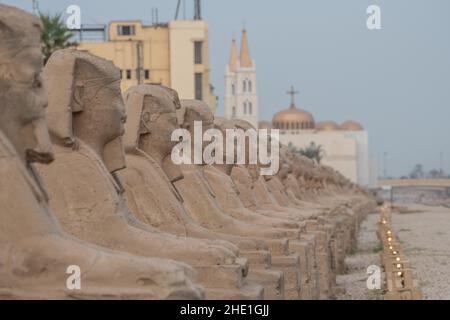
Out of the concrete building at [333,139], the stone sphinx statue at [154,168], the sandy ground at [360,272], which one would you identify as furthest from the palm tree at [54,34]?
the concrete building at [333,139]

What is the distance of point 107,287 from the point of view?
6.14m

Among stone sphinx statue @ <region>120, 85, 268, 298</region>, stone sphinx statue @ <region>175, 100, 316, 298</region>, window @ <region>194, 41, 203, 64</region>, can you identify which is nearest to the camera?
stone sphinx statue @ <region>120, 85, 268, 298</region>

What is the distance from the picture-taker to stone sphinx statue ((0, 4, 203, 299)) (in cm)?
609

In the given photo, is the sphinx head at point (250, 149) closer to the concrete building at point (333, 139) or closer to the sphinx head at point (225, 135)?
the sphinx head at point (225, 135)

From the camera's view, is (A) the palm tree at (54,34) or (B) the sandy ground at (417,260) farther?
(A) the palm tree at (54,34)

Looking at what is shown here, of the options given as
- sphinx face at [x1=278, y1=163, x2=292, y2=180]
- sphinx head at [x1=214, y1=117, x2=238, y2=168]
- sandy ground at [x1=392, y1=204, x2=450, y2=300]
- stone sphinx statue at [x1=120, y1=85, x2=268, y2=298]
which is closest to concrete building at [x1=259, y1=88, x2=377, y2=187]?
sandy ground at [x1=392, y1=204, x2=450, y2=300]

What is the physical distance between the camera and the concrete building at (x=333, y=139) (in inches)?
4409

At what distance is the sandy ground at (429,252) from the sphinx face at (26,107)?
9420 mm

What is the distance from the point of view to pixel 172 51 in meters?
46.7

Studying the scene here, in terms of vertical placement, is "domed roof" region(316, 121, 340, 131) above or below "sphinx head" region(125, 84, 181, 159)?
above

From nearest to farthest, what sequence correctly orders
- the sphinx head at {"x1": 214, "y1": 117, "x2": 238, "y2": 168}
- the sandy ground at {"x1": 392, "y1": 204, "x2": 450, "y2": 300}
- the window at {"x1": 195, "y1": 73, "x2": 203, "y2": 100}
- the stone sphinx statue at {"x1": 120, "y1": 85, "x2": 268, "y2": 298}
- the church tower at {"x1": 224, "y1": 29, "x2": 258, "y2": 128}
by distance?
the stone sphinx statue at {"x1": 120, "y1": 85, "x2": 268, "y2": 298} < the sphinx head at {"x1": 214, "y1": 117, "x2": 238, "y2": 168} < the sandy ground at {"x1": 392, "y1": 204, "x2": 450, "y2": 300} < the window at {"x1": 195, "y1": 73, "x2": 203, "y2": 100} < the church tower at {"x1": 224, "y1": 29, "x2": 258, "y2": 128}

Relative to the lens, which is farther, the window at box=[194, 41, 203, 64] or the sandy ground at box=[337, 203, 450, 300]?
the window at box=[194, 41, 203, 64]

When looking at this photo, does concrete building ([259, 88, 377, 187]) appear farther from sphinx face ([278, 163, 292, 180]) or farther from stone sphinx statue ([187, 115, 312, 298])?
stone sphinx statue ([187, 115, 312, 298])
